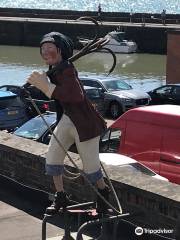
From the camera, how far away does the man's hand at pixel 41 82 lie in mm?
5156

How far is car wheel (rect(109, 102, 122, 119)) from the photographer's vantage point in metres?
24.4

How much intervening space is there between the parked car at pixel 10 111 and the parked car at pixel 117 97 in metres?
5.81

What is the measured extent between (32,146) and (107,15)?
58.3 meters

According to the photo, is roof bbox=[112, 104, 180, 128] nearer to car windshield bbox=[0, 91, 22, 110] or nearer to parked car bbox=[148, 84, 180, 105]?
car windshield bbox=[0, 91, 22, 110]

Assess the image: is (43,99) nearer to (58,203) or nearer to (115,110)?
(115,110)

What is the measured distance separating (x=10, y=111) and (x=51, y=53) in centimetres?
1360

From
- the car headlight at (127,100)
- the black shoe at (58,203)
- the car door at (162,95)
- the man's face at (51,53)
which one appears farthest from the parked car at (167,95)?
the man's face at (51,53)

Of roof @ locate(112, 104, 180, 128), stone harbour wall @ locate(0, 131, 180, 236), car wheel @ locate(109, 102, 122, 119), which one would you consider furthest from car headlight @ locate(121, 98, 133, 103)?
stone harbour wall @ locate(0, 131, 180, 236)

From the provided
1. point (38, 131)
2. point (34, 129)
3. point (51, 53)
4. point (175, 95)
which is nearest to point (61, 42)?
point (51, 53)

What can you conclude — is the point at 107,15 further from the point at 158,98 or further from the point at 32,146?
the point at 32,146

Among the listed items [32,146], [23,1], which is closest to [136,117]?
[32,146]

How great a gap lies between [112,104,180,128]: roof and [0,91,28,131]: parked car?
8.75 m

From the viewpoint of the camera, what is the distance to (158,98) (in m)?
25.1

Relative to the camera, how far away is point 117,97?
79.6 feet
